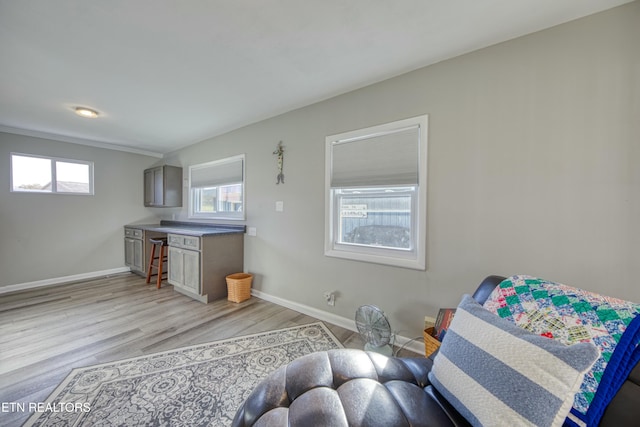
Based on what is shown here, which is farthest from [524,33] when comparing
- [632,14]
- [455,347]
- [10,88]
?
[10,88]

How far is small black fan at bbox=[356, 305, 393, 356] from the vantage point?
180cm

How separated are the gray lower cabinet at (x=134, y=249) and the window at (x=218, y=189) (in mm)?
920

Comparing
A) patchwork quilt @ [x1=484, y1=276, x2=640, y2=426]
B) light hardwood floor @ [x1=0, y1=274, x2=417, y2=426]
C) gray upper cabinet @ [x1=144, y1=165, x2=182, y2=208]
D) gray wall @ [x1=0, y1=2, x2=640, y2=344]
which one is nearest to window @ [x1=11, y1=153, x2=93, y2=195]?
gray upper cabinet @ [x1=144, y1=165, x2=182, y2=208]

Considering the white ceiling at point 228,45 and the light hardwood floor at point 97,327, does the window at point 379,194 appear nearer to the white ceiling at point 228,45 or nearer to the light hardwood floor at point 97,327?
the white ceiling at point 228,45

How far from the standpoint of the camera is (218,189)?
385 centimetres

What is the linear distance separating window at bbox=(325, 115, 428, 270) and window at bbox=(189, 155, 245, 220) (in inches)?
61.9

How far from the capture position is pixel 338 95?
2.41m

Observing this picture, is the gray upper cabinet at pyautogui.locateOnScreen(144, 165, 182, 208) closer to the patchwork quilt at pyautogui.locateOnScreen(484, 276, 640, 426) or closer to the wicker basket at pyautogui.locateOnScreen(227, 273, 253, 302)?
the wicker basket at pyautogui.locateOnScreen(227, 273, 253, 302)

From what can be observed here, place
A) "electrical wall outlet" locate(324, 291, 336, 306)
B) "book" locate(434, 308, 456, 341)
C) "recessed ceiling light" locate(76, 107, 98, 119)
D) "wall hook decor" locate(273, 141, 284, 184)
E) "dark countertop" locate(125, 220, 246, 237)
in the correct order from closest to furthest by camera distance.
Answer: "book" locate(434, 308, 456, 341), "electrical wall outlet" locate(324, 291, 336, 306), "recessed ceiling light" locate(76, 107, 98, 119), "wall hook decor" locate(273, 141, 284, 184), "dark countertop" locate(125, 220, 246, 237)

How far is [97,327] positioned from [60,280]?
233 centimetres

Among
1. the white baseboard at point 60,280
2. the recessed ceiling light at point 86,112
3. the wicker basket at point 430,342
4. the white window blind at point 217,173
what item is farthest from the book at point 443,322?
the white baseboard at point 60,280

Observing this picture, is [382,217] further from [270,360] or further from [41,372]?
[41,372]

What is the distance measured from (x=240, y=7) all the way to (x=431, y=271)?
223cm

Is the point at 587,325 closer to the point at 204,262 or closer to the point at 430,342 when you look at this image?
the point at 430,342
